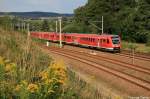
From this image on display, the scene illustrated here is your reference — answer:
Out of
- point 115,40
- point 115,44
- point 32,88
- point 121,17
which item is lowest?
point 115,44

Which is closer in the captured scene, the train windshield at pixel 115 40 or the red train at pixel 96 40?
the red train at pixel 96 40

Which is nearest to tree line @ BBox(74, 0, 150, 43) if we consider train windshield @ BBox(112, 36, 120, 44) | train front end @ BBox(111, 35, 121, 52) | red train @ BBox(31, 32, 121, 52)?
red train @ BBox(31, 32, 121, 52)

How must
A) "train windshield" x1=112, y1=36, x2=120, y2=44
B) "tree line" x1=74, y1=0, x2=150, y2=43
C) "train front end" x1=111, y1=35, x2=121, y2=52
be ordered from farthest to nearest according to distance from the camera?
"tree line" x1=74, y1=0, x2=150, y2=43
"train windshield" x1=112, y1=36, x2=120, y2=44
"train front end" x1=111, y1=35, x2=121, y2=52

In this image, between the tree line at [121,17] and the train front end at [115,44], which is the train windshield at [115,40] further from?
the tree line at [121,17]

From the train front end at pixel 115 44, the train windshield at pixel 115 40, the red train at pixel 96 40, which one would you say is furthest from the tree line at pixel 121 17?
the train front end at pixel 115 44

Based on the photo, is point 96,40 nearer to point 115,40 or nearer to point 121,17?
point 115,40

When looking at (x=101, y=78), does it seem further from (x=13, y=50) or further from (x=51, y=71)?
(x=51, y=71)

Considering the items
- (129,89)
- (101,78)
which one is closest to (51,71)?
(129,89)

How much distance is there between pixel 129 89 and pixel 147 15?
147 ft

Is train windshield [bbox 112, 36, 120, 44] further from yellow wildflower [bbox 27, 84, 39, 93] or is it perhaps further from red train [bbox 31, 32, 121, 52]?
yellow wildflower [bbox 27, 84, 39, 93]

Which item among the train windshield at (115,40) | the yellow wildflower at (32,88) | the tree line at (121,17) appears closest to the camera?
the yellow wildflower at (32,88)

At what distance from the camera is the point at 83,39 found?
53.2m

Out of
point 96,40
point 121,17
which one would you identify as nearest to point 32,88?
point 96,40

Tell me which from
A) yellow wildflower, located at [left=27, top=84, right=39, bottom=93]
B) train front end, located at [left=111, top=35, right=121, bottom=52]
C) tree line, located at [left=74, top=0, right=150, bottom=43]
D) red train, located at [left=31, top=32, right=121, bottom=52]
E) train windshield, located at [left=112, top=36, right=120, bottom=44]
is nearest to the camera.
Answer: yellow wildflower, located at [left=27, top=84, right=39, bottom=93]
